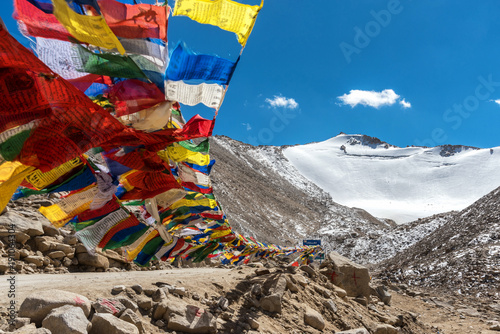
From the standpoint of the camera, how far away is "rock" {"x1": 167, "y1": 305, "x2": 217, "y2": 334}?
15.2 feet

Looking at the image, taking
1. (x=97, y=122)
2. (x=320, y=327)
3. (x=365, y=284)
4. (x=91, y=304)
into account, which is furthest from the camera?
(x=365, y=284)

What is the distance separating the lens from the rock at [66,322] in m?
3.52

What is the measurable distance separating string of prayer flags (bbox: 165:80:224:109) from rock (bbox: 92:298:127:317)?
251cm

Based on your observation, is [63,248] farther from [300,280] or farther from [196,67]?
[196,67]

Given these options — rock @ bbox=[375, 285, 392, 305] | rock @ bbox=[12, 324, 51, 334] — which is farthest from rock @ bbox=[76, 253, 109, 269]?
rock @ bbox=[375, 285, 392, 305]

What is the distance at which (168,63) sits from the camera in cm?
376

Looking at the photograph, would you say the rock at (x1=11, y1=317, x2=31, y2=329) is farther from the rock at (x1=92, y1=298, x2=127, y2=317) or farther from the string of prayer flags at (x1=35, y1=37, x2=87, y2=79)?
the string of prayer flags at (x1=35, y1=37, x2=87, y2=79)

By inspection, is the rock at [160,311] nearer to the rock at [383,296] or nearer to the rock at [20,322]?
the rock at [20,322]

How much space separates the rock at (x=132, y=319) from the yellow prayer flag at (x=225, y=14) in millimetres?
3365

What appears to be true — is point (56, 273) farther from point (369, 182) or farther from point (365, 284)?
point (369, 182)

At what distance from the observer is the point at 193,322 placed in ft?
15.6

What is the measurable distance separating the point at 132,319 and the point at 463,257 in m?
16.5

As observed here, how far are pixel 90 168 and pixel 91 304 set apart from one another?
162 centimetres

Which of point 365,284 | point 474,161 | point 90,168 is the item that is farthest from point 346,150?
point 90,168
